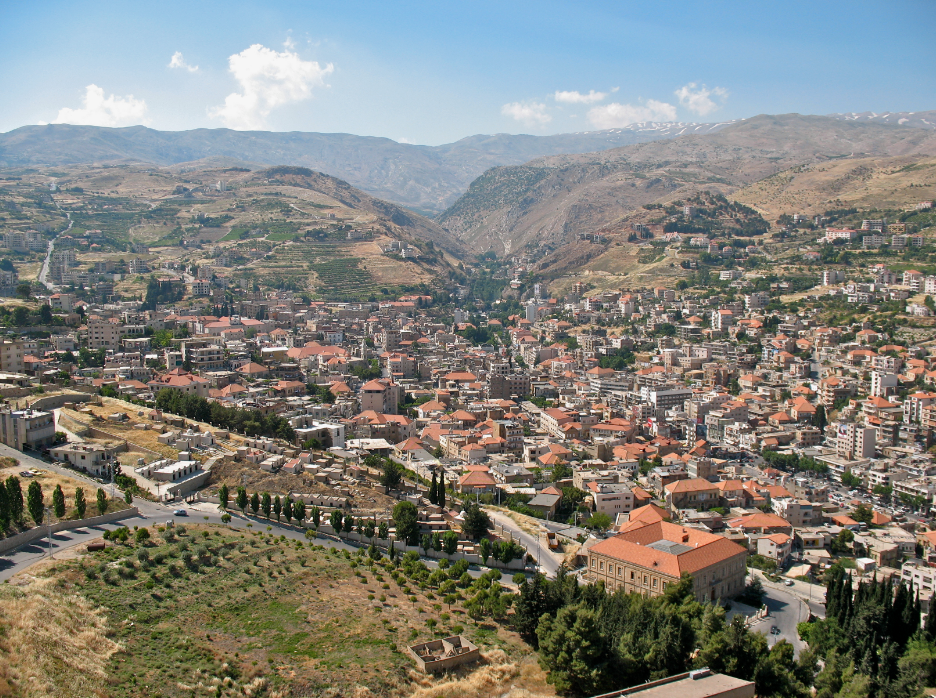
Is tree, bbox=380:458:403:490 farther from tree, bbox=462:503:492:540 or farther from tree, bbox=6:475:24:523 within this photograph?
tree, bbox=6:475:24:523

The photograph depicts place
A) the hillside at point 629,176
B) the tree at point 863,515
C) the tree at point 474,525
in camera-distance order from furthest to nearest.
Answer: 1. the hillside at point 629,176
2. the tree at point 863,515
3. the tree at point 474,525

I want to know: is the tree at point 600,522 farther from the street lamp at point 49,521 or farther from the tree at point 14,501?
the tree at point 14,501

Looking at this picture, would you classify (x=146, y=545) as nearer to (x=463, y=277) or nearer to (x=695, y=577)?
(x=695, y=577)

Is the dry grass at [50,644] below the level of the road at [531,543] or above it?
above

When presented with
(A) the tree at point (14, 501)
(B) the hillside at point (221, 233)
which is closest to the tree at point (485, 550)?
(A) the tree at point (14, 501)

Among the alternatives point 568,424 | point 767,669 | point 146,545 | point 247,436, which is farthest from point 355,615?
point 568,424

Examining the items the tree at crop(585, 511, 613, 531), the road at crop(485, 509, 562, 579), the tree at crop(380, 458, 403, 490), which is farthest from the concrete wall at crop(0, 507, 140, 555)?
the tree at crop(585, 511, 613, 531)

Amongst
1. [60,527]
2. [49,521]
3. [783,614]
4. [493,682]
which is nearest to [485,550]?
[493,682]
